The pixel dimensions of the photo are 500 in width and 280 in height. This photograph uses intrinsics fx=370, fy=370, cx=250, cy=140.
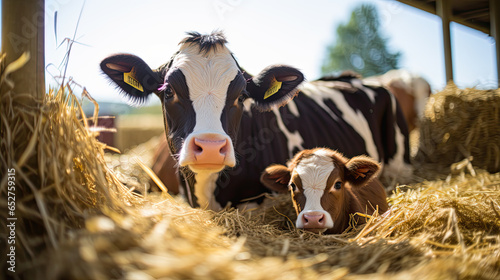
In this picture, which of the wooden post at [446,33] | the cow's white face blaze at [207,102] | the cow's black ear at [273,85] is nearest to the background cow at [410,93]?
the wooden post at [446,33]

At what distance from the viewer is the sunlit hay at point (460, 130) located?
509cm

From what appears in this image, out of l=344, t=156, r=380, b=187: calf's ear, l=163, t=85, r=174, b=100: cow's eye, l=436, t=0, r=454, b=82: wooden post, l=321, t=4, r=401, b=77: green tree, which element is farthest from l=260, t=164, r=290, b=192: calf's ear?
l=321, t=4, r=401, b=77: green tree

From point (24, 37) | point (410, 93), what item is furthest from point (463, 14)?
point (24, 37)

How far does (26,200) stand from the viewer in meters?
1.58

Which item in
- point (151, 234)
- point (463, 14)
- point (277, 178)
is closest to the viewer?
point (151, 234)

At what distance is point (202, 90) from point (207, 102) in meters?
0.12

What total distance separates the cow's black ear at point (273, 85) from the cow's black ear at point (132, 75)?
88 centimetres

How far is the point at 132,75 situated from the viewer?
3.21 m

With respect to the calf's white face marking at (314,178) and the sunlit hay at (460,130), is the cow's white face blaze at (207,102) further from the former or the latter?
the sunlit hay at (460,130)

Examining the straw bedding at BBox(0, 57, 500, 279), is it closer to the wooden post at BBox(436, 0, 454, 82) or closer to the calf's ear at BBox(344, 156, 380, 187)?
the calf's ear at BBox(344, 156, 380, 187)

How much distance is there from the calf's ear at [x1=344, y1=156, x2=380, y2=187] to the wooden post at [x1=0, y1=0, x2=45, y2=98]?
2.18 m

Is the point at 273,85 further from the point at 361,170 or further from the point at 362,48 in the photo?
the point at 362,48

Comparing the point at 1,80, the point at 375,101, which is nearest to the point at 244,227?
the point at 1,80

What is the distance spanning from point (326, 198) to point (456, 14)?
6537 mm
